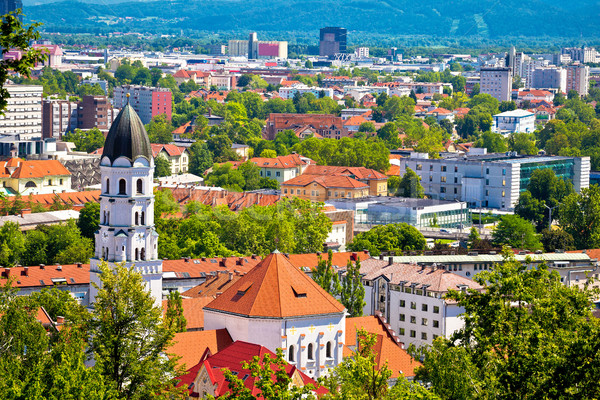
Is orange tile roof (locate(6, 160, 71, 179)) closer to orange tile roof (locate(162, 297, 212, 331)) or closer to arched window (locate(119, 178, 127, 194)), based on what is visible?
orange tile roof (locate(162, 297, 212, 331))

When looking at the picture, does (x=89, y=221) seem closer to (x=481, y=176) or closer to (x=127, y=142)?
(x=127, y=142)

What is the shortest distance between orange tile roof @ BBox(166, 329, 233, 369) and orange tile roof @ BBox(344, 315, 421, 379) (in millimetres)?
5137

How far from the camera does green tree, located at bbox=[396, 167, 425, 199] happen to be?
12438 centimetres

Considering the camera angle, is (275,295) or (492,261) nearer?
(275,295)

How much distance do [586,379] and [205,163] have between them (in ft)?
394

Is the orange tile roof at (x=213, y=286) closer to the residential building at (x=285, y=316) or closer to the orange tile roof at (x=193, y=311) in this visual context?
the orange tile roof at (x=193, y=311)

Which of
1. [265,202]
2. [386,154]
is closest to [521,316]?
[265,202]

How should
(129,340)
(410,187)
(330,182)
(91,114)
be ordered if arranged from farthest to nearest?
(91,114)
(410,187)
(330,182)
(129,340)

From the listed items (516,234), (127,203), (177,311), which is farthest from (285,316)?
(516,234)

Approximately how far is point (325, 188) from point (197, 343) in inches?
2918

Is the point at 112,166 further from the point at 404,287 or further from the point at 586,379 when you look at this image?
the point at 586,379

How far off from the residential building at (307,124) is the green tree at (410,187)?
220 ft

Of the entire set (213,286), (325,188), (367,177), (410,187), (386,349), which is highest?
(367,177)

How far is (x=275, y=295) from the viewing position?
4819 cm
